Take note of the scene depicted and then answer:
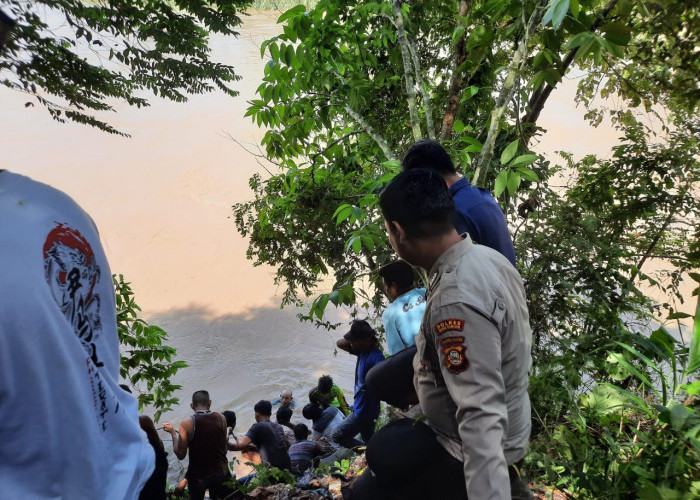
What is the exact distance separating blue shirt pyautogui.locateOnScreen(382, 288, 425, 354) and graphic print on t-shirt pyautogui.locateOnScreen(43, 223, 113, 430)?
184 centimetres

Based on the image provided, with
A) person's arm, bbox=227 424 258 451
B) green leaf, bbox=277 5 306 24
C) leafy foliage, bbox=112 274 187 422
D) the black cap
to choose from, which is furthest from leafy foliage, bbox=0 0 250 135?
person's arm, bbox=227 424 258 451

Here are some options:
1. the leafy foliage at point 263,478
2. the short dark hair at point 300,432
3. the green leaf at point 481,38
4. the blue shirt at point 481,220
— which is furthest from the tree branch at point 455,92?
the short dark hair at point 300,432

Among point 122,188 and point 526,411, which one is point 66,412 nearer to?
point 526,411

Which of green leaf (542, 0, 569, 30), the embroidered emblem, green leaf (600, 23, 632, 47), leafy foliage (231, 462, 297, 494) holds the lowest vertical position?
leafy foliage (231, 462, 297, 494)

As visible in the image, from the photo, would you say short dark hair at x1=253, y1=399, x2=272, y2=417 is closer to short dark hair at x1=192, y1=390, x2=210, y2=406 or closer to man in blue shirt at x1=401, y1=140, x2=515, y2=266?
short dark hair at x1=192, y1=390, x2=210, y2=406

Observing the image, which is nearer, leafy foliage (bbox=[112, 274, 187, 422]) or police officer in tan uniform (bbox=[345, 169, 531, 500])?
police officer in tan uniform (bbox=[345, 169, 531, 500])

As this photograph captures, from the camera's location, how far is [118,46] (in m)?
2.54

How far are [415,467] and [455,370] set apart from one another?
42 cm

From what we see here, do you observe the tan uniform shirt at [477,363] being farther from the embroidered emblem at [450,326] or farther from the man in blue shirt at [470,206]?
the man in blue shirt at [470,206]

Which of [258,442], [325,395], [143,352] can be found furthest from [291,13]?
[325,395]

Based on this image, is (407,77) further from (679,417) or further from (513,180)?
(679,417)

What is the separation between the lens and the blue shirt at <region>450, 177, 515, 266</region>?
2055 millimetres

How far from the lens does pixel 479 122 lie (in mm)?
3982

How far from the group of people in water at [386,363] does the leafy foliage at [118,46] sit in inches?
50.7
